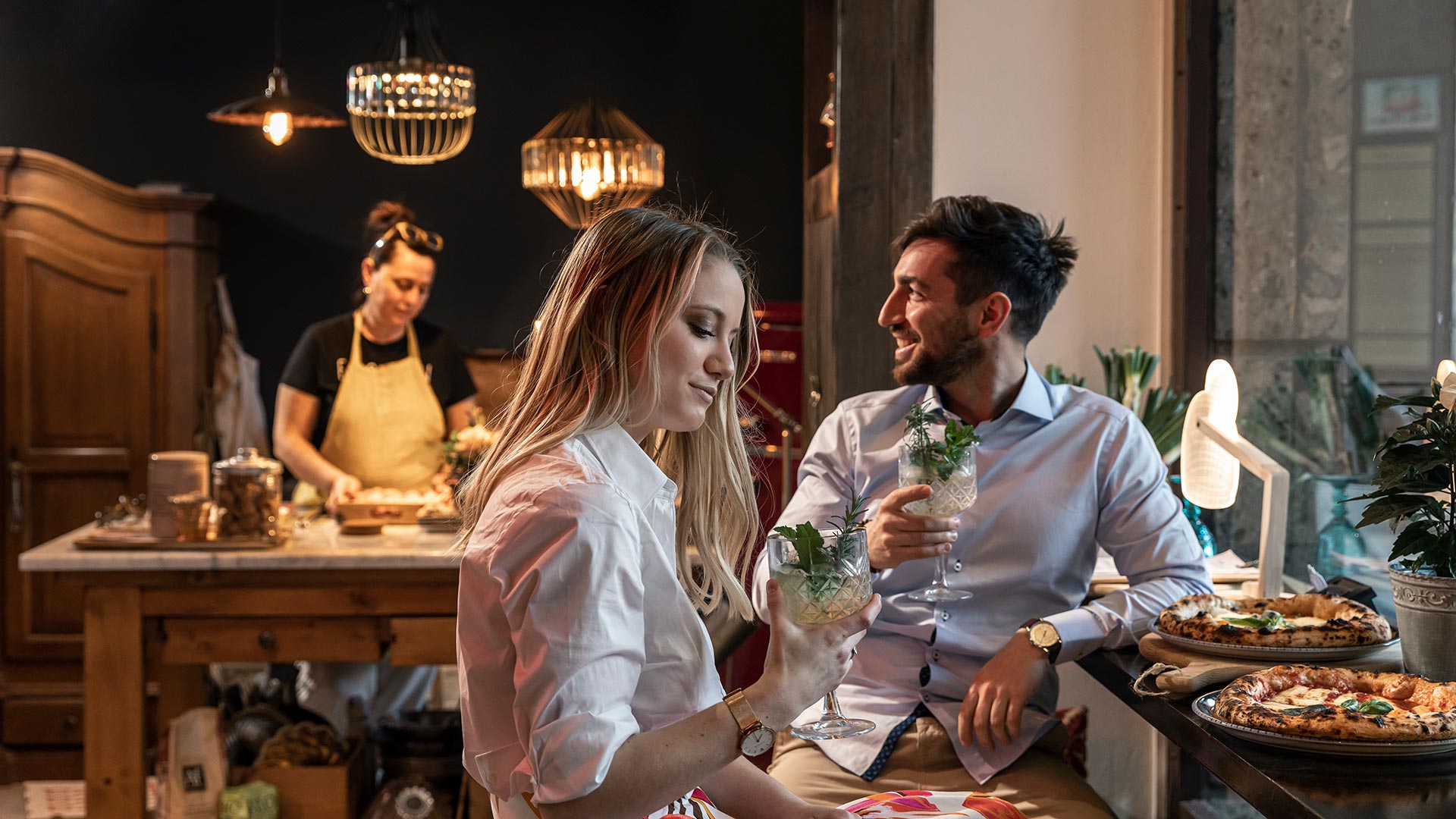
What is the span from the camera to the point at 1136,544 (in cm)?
233

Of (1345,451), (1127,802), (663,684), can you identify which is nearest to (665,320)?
(663,684)

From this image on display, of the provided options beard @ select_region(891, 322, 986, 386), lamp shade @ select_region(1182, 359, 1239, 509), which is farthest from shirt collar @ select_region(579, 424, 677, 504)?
lamp shade @ select_region(1182, 359, 1239, 509)

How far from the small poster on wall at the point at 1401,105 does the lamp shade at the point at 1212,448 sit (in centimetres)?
58

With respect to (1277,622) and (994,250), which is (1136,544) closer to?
(1277,622)

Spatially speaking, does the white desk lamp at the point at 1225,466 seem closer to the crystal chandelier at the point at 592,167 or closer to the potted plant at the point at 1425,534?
the potted plant at the point at 1425,534

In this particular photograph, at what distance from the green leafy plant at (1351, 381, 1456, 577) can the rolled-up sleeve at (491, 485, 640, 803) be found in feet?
3.13

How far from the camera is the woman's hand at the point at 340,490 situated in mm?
3873

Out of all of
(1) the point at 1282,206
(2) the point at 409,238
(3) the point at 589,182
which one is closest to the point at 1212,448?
(1) the point at 1282,206

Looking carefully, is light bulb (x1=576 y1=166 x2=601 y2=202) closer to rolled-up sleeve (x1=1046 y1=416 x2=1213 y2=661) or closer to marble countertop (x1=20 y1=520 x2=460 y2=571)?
marble countertop (x1=20 y1=520 x2=460 y2=571)

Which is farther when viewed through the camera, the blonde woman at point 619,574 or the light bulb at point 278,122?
the light bulb at point 278,122

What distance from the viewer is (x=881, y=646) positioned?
2379mm

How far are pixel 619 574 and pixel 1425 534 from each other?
3.31 feet

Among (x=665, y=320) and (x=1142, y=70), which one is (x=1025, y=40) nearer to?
(x=1142, y=70)

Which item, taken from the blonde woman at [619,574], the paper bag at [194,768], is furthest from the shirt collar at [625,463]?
the paper bag at [194,768]
